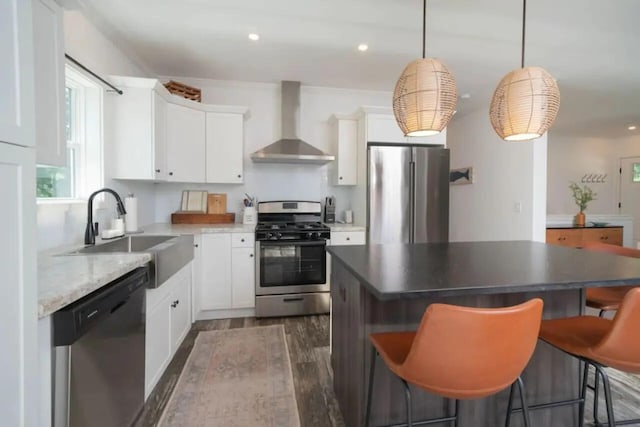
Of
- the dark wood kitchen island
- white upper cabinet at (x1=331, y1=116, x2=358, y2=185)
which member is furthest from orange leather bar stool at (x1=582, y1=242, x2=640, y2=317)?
white upper cabinet at (x1=331, y1=116, x2=358, y2=185)

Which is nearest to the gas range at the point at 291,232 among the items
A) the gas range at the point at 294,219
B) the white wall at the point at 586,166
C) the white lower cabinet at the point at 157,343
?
the gas range at the point at 294,219

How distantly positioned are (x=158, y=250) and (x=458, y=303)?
67.4 inches

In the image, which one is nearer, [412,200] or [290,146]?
[412,200]

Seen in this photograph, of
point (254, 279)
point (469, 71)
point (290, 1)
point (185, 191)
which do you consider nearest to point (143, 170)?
point (185, 191)

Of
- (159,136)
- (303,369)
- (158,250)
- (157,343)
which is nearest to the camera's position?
(158,250)

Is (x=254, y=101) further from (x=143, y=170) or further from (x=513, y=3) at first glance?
(x=513, y=3)

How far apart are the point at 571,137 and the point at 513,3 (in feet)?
18.5

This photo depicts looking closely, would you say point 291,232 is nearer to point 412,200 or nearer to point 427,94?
point 412,200

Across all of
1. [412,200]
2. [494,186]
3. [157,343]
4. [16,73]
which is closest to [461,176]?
[494,186]

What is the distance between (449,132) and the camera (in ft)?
17.4

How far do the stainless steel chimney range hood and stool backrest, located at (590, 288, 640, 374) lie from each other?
2.70 metres

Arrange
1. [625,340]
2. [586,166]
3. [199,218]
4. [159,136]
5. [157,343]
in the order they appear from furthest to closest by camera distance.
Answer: [586,166] → [199,218] → [159,136] → [157,343] → [625,340]

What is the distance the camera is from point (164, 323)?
6.85ft

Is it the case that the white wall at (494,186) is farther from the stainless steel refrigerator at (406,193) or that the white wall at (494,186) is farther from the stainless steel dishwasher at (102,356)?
the stainless steel dishwasher at (102,356)
